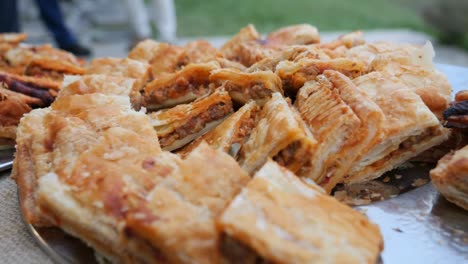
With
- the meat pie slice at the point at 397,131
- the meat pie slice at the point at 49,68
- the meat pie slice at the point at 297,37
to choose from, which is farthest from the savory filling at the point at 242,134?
the meat pie slice at the point at 49,68

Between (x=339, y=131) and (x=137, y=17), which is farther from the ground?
(x=339, y=131)

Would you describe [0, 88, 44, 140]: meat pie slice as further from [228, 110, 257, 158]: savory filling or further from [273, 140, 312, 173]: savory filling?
[273, 140, 312, 173]: savory filling

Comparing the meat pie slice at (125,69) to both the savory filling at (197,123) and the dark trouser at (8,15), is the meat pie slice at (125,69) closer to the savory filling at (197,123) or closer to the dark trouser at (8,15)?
the savory filling at (197,123)

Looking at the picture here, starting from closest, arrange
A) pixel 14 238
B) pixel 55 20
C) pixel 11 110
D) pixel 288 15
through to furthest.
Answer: pixel 14 238, pixel 11 110, pixel 55 20, pixel 288 15

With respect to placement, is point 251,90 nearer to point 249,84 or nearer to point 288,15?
A: point 249,84

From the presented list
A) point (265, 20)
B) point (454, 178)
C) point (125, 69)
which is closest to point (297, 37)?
point (125, 69)

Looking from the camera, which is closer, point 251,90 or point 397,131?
point 397,131
